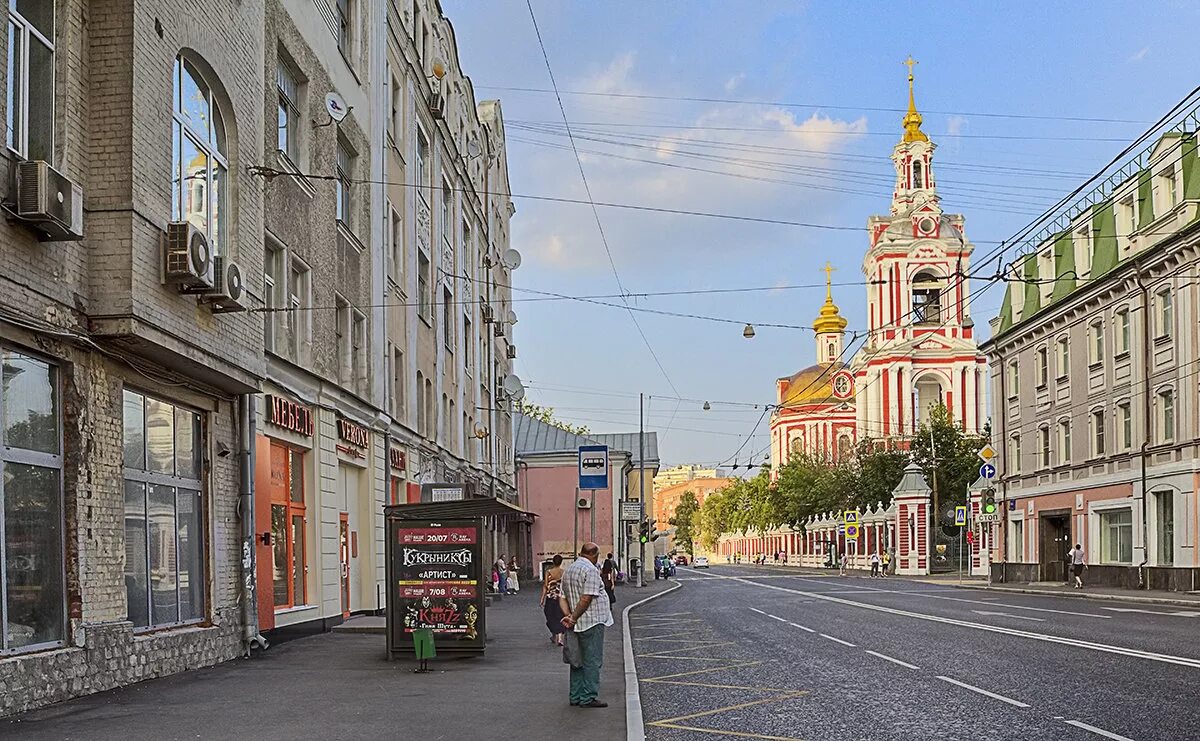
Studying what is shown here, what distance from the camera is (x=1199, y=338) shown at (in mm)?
37781

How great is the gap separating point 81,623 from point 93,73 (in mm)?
5421

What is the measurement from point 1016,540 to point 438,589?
41947 mm

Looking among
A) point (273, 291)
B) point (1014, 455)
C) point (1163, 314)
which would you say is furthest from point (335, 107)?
point (1014, 455)

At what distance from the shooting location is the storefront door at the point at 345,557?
83.0 feet

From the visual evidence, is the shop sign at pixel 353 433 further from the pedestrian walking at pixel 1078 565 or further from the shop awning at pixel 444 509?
the pedestrian walking at pixel 1078 565

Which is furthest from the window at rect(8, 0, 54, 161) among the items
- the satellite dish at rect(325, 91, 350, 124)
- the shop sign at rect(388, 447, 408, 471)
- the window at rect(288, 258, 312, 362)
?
the shop sign at rect(388, 447, 408, 471)

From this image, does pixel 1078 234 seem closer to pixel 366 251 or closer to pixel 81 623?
pixel 366 251

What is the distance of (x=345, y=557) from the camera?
1009 inches

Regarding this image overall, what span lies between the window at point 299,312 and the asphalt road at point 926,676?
7.46 metres

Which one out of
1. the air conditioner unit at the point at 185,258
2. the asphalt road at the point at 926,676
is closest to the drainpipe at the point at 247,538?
the air conditioner unit at the point at 185,258

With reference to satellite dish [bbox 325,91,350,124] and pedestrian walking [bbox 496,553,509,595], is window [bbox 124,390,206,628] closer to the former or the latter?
satellite dish [bbox 325,91,350,124]

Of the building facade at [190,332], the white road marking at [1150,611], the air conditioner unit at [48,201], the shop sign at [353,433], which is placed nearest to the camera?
the air conditioner unit at [48,201]

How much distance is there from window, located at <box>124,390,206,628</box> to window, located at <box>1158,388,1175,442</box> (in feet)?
106

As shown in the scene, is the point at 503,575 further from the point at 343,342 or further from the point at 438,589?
the point at 438,589
